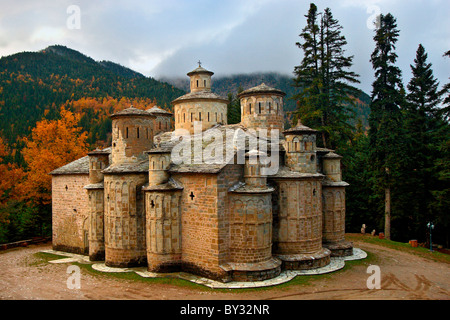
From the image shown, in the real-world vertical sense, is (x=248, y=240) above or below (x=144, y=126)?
below

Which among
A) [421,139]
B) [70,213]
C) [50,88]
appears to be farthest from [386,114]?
[50,88]

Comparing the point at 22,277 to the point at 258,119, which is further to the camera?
the point at 258,119

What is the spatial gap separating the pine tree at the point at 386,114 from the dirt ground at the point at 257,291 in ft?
24.1

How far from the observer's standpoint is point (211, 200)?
14156mm

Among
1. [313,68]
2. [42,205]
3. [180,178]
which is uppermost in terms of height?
[313,68]

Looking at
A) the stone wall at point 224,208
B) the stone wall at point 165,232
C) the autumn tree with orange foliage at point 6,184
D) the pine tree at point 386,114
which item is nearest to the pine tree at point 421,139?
the pine tree at point 386,114

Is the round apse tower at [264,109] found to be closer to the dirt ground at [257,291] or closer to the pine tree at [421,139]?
the dirt ground at [257,291]

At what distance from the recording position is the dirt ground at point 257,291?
1248 cm

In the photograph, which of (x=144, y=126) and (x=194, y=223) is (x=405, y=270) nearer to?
(x=194, y=223)

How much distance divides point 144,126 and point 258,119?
252 inches

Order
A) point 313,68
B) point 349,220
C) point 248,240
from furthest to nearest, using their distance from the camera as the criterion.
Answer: point 349,220 < point 313,68 < point 248,240

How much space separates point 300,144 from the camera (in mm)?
16297

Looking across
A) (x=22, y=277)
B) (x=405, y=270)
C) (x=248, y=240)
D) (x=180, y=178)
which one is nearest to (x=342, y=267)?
(x=405, y=270)

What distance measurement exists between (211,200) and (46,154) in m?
Answer: 18.4
